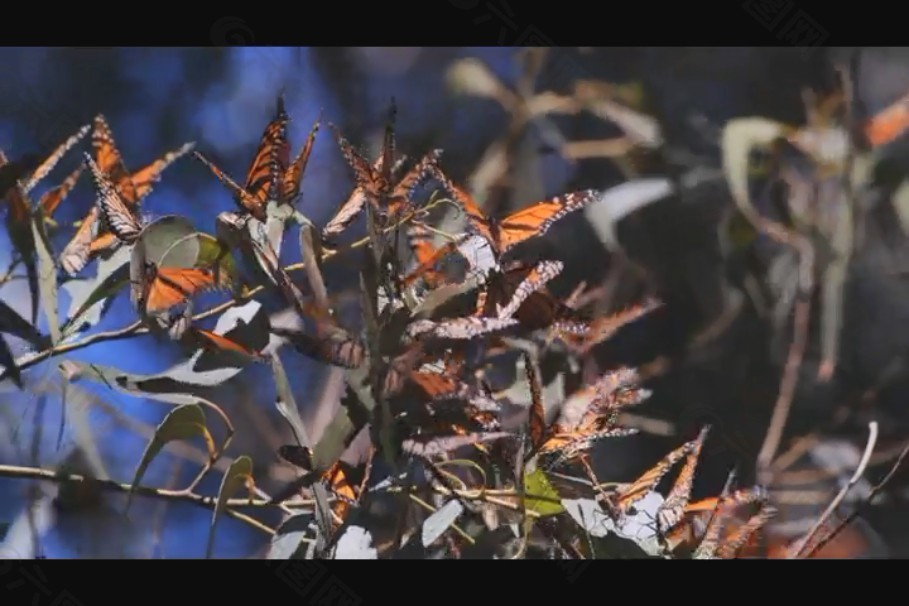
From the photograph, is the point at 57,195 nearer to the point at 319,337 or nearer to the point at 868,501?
the point at 319,337

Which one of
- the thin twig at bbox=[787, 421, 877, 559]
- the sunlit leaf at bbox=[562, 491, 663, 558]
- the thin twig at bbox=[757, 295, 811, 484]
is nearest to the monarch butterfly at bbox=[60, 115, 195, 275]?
the sunlit leaf at bbox=[562, 491, 663, 558]

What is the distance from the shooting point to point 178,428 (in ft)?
3.39

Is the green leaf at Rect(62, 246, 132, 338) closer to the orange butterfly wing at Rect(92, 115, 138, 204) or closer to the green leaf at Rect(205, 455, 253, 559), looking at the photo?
the orange butterfly wing at Rect(92, 115, 138, 204)

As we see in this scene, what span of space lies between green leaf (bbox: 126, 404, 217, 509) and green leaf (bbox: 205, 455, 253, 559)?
0.16 feet

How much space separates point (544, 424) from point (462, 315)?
13 cm

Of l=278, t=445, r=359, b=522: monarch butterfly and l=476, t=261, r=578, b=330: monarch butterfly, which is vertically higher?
l=476, t=261, r=578, b=330: monarch butterfly

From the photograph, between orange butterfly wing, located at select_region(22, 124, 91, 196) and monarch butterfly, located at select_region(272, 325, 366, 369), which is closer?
monarch butterfly, located at select_region(272, 325, 366, 369)

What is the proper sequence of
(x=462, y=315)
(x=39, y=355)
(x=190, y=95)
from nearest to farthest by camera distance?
(x=462, y=315), (x=39, y=355), (x=190, y=95)

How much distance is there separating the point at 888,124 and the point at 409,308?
61cm

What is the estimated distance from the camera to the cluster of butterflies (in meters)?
0.93

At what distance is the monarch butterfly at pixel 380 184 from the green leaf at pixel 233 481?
0.24 metres
